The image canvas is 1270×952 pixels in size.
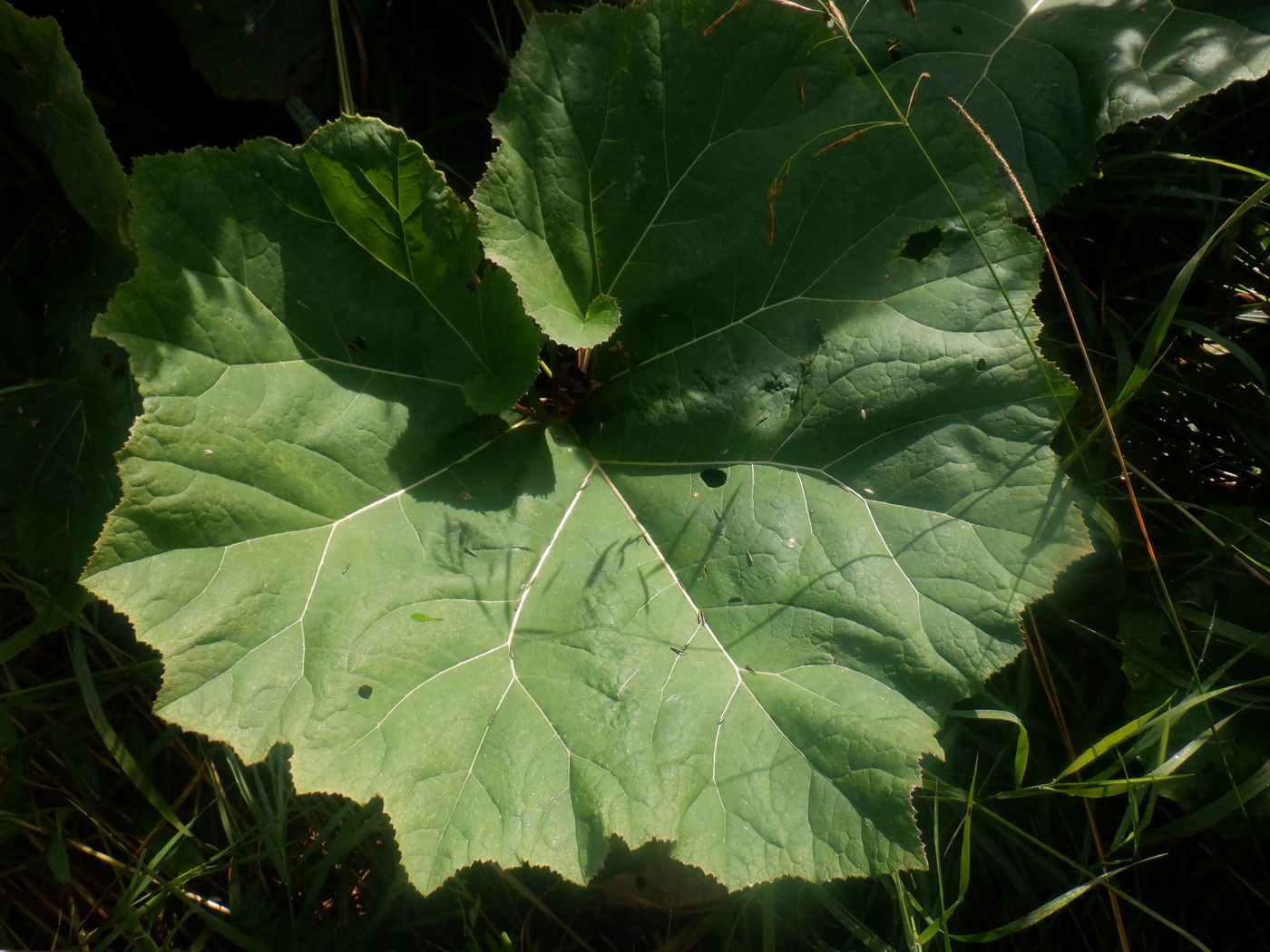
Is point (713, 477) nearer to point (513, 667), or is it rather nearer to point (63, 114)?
point (513, 667)

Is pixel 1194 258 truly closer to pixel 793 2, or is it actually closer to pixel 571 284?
pixel 793 2

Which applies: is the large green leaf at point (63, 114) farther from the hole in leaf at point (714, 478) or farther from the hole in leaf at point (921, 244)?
the hole in leaf at point (921, 244)

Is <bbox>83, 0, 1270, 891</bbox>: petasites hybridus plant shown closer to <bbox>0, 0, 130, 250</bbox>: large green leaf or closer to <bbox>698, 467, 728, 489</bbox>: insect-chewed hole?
<bbox>698, 467, 728, 489</bbox>: insect-chewed hole

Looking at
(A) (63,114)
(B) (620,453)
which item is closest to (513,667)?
(B) (620,453)

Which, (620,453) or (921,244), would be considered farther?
(620,453)

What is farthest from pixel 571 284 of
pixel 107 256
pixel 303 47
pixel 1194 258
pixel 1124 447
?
pixel 1124 447

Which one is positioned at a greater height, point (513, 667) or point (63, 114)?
point (63, 114)

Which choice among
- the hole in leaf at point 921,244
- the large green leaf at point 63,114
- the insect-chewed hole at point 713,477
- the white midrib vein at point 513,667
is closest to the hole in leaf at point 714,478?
the insect-chewed hole at point 713,477
